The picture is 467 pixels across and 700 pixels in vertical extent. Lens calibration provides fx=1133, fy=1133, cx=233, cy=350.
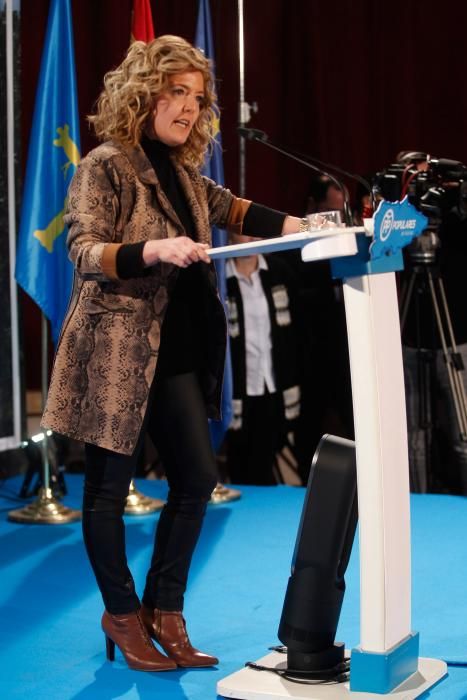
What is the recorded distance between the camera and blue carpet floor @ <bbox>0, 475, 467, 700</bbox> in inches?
100

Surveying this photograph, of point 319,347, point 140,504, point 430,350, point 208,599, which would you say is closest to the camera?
point 208,599

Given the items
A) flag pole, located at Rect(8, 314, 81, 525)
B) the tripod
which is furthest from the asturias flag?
the tripod

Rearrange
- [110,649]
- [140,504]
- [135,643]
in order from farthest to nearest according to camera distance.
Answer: [140,504] < [110,649] < [135,643]

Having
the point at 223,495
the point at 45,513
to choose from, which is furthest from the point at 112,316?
the point at 223,495

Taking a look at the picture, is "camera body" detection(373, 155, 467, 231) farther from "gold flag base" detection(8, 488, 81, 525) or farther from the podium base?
"gold flag base" detection(8, 488, 81, 525)

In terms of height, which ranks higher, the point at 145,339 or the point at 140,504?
the point at 145,339

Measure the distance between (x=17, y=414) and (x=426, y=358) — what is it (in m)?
1.77

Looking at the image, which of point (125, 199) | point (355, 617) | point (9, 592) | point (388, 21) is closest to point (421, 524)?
point (355, 617)

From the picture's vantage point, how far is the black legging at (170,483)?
2.50 metres

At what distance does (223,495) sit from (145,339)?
247 centimetres

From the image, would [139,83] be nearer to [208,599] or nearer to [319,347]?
[208,599]

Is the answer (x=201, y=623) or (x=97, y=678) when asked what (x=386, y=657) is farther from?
(x=201, y=623)

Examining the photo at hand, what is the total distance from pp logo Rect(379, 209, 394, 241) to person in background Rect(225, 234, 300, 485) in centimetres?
299

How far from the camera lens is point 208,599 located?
328cm
